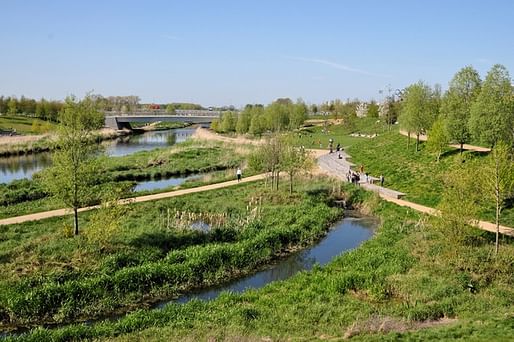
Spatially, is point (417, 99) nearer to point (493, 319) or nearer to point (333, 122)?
point (493, 319)

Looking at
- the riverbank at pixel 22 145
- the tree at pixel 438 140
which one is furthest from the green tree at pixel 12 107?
the tree at pixel 438 140

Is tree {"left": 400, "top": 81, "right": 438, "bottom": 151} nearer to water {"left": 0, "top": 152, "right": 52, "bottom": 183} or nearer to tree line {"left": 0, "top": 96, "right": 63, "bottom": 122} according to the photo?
water {"left": 0, "top": 152, "right": 52, "bottom": 183}

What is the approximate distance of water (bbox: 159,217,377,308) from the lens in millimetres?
22062

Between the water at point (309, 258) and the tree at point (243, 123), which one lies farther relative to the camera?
the tree at point (243, 123)

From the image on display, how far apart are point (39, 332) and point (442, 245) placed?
18319 millimetres

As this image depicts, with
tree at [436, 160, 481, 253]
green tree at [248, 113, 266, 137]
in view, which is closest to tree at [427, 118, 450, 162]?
tree at [436, 160, 481, 253]

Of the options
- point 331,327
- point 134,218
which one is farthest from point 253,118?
point 331,327

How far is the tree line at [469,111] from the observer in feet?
120

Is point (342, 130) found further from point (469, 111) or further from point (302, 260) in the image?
point (302, 260)

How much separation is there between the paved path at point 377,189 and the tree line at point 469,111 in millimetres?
7529

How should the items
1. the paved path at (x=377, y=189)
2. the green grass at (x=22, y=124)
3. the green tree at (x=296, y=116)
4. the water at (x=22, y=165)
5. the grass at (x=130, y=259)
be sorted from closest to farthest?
the grass at (x=130, y=259) < the paved path at (x=377, y=189) < the water at (x=22, y=165) < the green tree at (x=296, y=116) < the green grass at (x=22, y=124)

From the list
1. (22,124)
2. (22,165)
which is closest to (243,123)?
(22,165)

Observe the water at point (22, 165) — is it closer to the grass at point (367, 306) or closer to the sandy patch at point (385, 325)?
the grass at point (367, 306)

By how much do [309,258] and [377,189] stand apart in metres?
15.8
